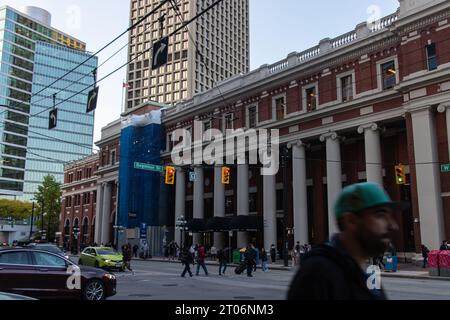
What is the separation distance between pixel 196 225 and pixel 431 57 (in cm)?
2704

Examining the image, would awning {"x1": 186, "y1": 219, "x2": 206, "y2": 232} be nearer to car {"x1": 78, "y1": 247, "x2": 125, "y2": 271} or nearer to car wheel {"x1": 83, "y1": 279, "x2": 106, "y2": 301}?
car {"x1": 78, "y1": 247, "x2": 125, "y2": 271}

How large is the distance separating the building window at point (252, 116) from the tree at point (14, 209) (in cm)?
7749

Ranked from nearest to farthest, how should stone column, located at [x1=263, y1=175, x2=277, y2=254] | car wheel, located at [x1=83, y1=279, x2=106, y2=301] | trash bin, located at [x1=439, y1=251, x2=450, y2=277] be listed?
car wheel, located at [x1=83, y1=279, x2=106, y2=301]
trash bin, located at [x1=439, y1=251, x2=450, y2=277]
stone column, located at [x1=263, y1=175, x2=277, y2=254]

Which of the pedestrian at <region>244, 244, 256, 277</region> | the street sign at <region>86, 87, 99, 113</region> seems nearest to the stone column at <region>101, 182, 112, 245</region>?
the pedestrian at <region>244, 244, 256, 277</region>

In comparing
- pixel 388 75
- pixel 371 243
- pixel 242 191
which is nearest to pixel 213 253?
pixel 242 191

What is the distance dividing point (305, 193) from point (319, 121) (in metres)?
6.12

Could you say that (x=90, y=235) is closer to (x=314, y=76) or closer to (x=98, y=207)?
(x=98, y=207)

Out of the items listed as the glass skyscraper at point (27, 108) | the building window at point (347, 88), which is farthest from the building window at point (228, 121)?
the glass skyscraper at point (27, 108)

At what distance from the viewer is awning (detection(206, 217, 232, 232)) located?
144ft

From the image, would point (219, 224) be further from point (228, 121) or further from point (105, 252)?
point (105, 252)

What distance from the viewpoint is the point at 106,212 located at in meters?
65.9

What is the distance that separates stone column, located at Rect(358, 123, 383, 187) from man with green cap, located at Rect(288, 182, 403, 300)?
3249cm

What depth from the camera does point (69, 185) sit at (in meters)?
83.9

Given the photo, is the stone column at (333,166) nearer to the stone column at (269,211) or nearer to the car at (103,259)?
the stone column at (269,211)
